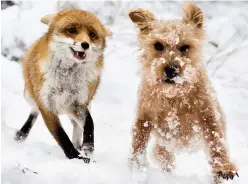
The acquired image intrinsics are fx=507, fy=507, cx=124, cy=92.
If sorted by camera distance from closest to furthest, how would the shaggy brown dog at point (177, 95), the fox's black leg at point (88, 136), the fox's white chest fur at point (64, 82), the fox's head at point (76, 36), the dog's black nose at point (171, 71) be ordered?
1. the dog's black nose at point (171, 71)
2. the shaggy brown dog at point (177, 95)
3. the fox's head at point (76, 36)
4. the fox's white chest fur at point (64, 82)
5. the fox's black leg at point (88, 136)

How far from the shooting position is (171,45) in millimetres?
5332

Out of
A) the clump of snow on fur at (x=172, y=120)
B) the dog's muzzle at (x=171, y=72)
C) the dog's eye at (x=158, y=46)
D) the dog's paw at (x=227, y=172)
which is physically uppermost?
→ the dog's eye at (x=158, y=46)

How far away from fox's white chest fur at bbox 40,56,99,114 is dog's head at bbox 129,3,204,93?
0.75 metres

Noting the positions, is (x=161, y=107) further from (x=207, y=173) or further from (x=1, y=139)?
(x=1, y=139)

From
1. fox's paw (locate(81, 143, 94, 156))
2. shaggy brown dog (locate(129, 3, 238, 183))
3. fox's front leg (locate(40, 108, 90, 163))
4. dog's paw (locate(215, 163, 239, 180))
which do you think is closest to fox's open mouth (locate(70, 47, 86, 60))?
shaggy brown dog (locate(129, 3, 238, 183))

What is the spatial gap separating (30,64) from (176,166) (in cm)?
222

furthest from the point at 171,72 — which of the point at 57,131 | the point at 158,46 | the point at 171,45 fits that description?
the point at 57,131

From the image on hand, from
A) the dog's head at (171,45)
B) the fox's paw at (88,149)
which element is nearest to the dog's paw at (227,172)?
the dog's head at (171,45)

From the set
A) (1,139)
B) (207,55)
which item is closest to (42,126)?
(1,139)

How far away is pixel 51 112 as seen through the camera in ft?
19.6

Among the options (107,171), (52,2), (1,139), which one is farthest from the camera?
A: (52,2)

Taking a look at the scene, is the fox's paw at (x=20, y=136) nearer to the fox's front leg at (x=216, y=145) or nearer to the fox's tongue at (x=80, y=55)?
the fox's tongue at (x=80, y=55)

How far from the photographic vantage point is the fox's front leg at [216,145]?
522cm

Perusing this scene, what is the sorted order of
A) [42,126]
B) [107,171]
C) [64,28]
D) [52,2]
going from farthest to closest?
[52,2] < [42,126] < [64,28] < [107,171]
